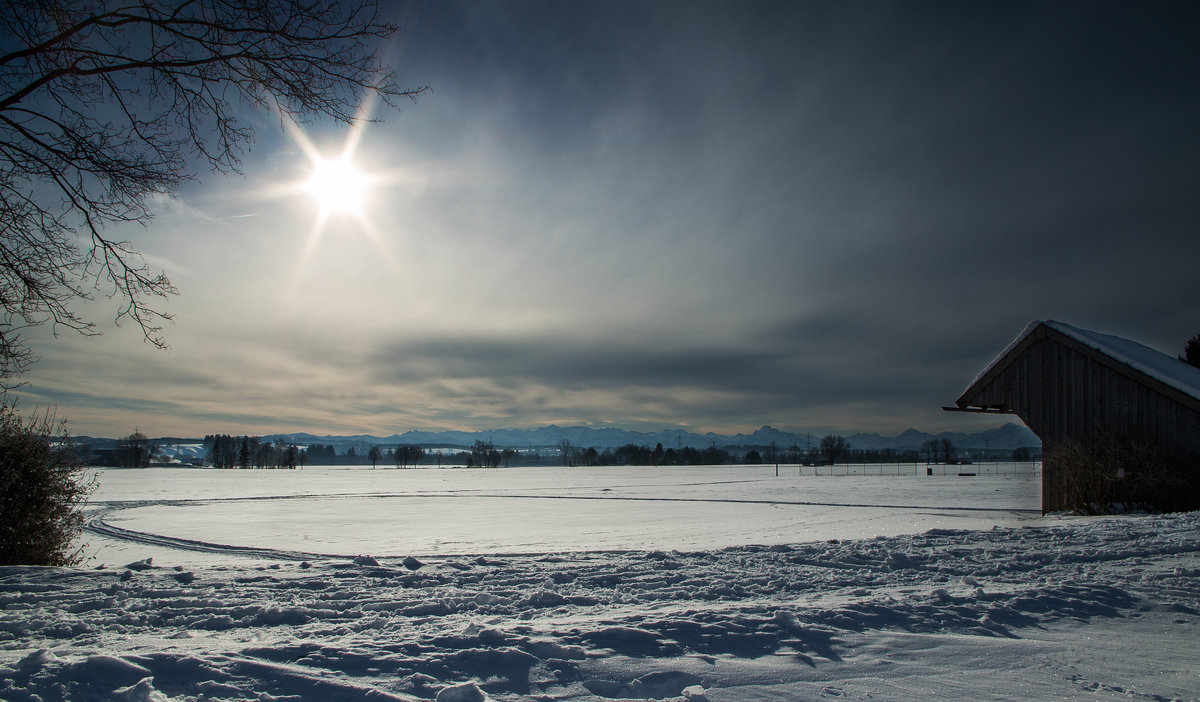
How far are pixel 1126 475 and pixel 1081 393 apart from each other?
2.80 metres

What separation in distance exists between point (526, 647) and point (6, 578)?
676 cm

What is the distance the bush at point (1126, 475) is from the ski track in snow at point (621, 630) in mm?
7703

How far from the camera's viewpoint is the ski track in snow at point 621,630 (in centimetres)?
402

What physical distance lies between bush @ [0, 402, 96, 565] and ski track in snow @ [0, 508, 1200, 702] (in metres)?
1.88

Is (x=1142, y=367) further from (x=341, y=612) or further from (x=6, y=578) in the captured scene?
(x=6, y=578)

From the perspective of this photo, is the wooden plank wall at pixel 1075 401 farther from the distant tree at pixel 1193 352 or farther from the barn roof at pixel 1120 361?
the distant tree at pixel 1193 352

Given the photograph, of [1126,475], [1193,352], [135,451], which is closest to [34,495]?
[1126,475]

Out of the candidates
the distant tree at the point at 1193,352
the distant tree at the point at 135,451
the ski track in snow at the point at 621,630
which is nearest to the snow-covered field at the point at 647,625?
the ski track in snow at the point at 621,630

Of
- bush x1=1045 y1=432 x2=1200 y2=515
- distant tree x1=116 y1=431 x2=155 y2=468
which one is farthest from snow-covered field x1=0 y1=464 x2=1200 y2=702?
distant tree x1=116 y1=431 x2=155 y2=468

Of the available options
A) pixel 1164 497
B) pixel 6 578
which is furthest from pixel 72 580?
pixel 1164 497

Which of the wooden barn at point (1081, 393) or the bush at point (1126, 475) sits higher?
the wooden barn at point (1081, 393)

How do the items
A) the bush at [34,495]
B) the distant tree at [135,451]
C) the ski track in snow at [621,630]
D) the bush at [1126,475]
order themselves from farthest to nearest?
the distant tree at [135,451] < the bush at [1126,475] < the bush at [34,495] < the ski track in snow at [621,630]

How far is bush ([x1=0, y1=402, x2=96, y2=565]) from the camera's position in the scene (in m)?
9.01

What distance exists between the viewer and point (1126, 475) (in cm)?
1499
